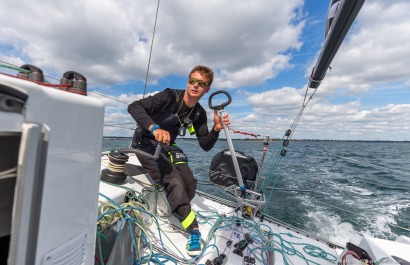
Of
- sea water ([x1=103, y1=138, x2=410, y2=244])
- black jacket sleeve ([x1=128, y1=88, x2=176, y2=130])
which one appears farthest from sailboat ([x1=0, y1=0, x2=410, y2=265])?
sea water ([x1=103, y1=138, x2=410, y2=244])

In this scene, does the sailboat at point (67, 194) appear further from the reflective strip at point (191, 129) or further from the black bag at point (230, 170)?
the reflective strip at point (191, 129)

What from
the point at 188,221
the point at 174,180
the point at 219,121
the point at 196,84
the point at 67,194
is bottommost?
the point at 188,221

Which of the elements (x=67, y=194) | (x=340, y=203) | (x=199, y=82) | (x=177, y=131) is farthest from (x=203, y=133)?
(x=340, y=203)

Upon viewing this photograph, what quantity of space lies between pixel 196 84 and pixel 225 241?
1.57m

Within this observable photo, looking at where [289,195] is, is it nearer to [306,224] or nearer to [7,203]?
[306,224]

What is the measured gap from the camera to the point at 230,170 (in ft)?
8.34

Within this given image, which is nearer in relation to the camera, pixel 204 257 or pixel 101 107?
pixel 101 107

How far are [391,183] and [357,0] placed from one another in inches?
355

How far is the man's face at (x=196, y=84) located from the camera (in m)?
2.35

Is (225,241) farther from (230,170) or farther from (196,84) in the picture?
(196,84)

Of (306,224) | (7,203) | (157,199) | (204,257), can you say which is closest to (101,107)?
(7,203)

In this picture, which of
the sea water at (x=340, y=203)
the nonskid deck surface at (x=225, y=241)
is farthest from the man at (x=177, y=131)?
the sea water at (x=340, y=203)

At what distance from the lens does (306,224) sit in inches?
168

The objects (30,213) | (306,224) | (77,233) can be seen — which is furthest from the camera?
(306,224)
